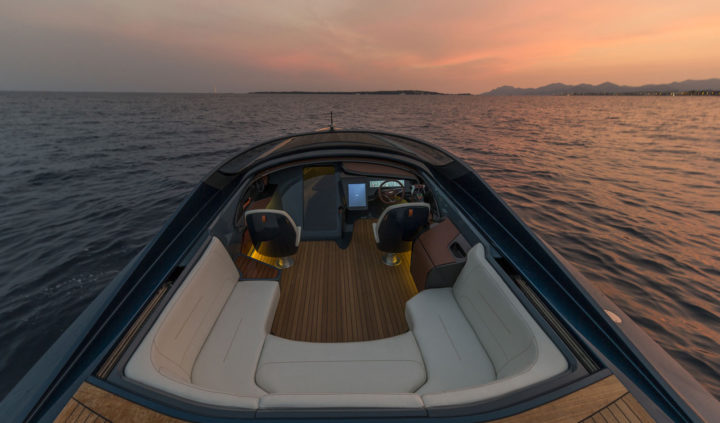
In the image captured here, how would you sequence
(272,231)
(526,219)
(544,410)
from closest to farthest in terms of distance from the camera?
(544,410), (272,231), (526,219)

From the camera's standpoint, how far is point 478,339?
2.20 m

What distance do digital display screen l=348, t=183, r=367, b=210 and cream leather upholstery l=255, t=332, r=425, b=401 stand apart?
3116 millimetres

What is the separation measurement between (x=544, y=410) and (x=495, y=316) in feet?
2.60

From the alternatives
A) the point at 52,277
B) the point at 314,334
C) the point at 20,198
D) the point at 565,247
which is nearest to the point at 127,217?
the point at 52,277

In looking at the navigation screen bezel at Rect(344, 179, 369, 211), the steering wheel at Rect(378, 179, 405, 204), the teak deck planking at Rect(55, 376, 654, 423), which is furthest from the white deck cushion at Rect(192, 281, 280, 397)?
the steering wheel at Rect(378, 179, 405, 204)

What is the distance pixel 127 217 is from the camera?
733 cm

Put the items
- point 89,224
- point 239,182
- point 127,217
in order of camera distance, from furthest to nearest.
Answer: point 127,217 → point 89,224 → point 239,182

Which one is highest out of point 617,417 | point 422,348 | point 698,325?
point 617,417

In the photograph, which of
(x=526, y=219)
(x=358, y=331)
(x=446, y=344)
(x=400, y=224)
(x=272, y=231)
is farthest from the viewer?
(x=526, y=219)

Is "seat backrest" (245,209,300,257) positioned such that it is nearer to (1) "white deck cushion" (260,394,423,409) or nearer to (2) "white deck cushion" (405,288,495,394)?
(2) "white deck cushion" (405,288,495,394)

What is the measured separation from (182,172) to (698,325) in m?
15.0

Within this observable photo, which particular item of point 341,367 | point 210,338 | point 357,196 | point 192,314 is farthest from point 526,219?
point 192,314

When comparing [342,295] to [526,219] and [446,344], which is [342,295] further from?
[526,219]

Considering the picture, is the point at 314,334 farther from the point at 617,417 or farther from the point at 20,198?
the point at 20,198
